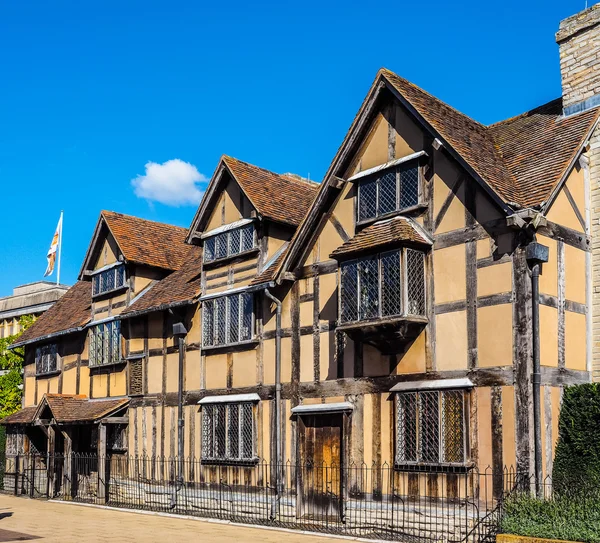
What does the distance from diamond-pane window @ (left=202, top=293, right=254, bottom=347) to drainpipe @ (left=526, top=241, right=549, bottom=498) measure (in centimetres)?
848

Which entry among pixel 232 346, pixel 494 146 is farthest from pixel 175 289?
pixel 494 146

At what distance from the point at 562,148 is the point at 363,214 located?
450cm

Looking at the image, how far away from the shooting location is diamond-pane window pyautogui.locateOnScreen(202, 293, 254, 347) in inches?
872

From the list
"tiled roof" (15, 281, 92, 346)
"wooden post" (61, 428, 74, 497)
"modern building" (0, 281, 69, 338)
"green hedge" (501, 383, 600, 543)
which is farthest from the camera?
"modern building" (0, 281, 69, 338)

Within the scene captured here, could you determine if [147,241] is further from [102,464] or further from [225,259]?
[102,464]

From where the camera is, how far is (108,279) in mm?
28391

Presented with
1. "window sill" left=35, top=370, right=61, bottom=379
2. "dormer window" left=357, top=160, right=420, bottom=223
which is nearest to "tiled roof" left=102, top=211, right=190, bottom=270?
"window sill" left=35, top=370, right=61, bottom=379

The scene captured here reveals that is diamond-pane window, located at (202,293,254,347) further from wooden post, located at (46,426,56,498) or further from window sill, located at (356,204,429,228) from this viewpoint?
wooden post, located at (46,426,56,498)

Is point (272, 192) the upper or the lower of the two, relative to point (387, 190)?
upper

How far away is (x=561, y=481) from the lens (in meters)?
15.3

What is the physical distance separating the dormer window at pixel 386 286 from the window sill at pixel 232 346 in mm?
4155

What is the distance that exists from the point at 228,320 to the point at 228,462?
12.2ft

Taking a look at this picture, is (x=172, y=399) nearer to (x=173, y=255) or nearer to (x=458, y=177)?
(x=173, y=255)

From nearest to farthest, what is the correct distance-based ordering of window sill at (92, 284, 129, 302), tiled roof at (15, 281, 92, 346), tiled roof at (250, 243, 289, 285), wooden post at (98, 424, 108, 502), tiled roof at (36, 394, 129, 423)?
1. tiled roof at (250, 243, 289, 285)
2. wooden post at (98, 424, 108, 502)
3. tiled roof at (36, 394, 129, 423)
4. window sill at (92, 284, 129, 302)
5. tiled roof at (15, 281, 92, 346)
